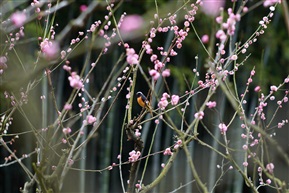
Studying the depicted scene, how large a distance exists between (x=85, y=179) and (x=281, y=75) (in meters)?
2.41

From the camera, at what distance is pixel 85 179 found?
6.33 metres

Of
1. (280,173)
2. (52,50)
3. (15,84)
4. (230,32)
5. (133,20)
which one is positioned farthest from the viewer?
(280,173)

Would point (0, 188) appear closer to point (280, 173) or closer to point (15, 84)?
point (280, 173)

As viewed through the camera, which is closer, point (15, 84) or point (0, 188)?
point (15, 84)

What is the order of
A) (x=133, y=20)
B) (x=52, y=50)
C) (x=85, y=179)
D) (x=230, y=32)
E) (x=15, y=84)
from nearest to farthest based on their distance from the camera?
(x=15, y=84) → (x=52, y=50) → (x=230, y=32) → (x=133, y=20) → (x=85, y=179)

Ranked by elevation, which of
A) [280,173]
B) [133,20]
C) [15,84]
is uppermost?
[133,20]

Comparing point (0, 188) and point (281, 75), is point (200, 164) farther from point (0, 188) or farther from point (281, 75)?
point (0, 188)

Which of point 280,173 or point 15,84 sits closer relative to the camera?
point 15,84

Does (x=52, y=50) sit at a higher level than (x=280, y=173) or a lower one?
higher

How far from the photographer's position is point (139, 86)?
247 inches

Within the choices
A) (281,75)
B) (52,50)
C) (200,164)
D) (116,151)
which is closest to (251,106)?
(281,75)

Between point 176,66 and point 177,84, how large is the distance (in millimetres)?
191

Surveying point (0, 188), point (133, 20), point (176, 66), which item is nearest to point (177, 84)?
point (176, 66)

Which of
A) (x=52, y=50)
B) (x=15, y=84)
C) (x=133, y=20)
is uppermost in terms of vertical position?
(x=133, y=20)
